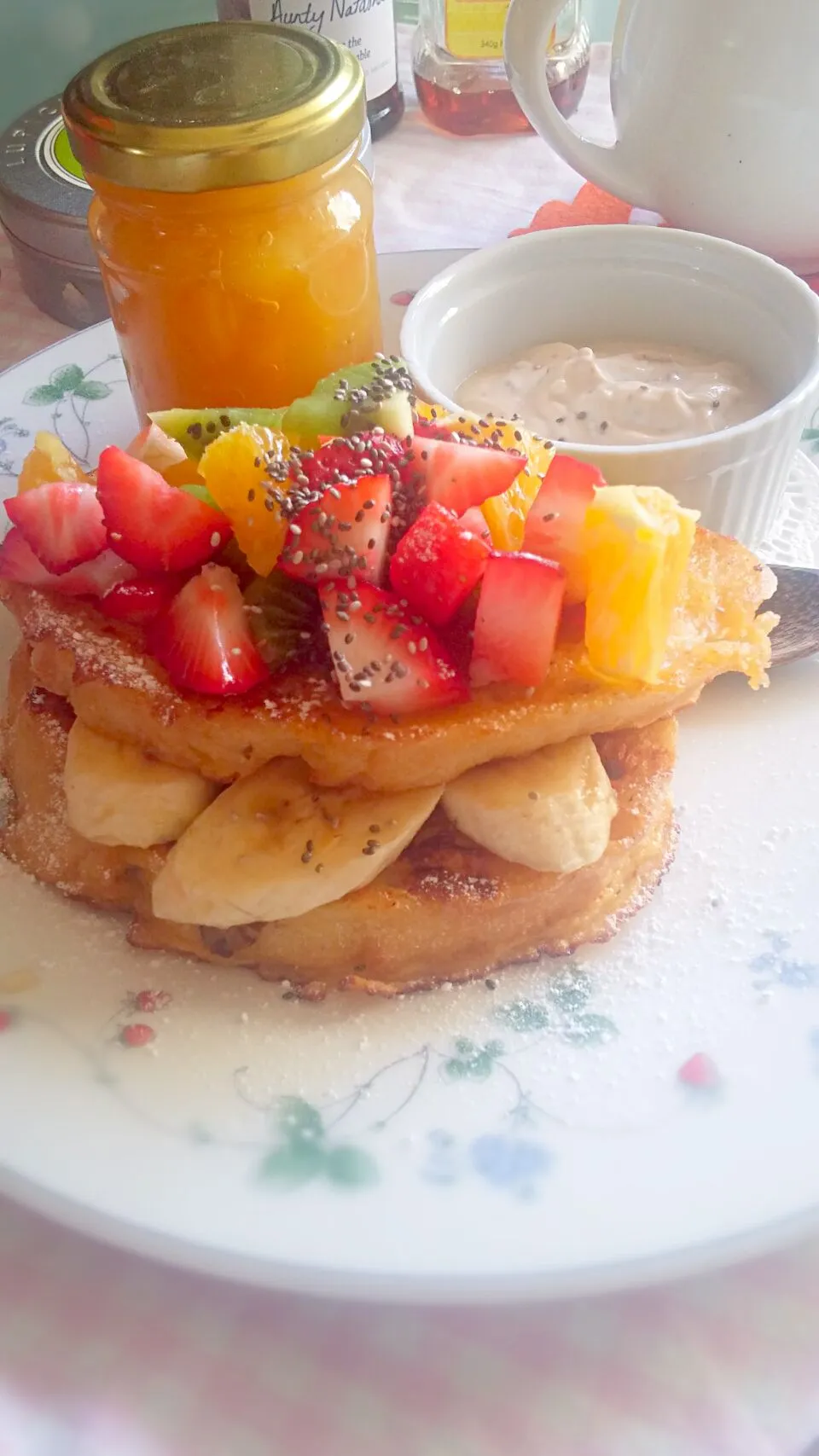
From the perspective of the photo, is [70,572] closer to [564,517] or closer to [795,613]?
[564,517]

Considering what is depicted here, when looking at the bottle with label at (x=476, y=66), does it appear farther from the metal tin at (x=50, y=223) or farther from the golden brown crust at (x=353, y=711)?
the golden brown crust at (x=353, y=711)

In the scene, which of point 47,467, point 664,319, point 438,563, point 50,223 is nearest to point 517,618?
point 438,563

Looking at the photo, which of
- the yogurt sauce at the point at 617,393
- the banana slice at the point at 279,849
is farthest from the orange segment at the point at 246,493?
the yogurt sauce at the point at 617,393

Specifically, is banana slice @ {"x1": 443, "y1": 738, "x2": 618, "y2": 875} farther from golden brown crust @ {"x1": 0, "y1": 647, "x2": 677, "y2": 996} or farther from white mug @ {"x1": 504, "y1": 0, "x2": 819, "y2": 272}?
white mug @ {"x1": 504, "y1": 0, "x2": 819, "y2": 272}

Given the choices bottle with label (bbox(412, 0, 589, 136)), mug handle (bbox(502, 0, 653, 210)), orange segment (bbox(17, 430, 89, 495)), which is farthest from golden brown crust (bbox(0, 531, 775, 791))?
bottle with label (bbox(412, 0, 589, 136))

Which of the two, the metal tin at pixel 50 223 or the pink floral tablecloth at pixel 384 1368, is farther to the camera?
the metal tin at pixel 50 223
